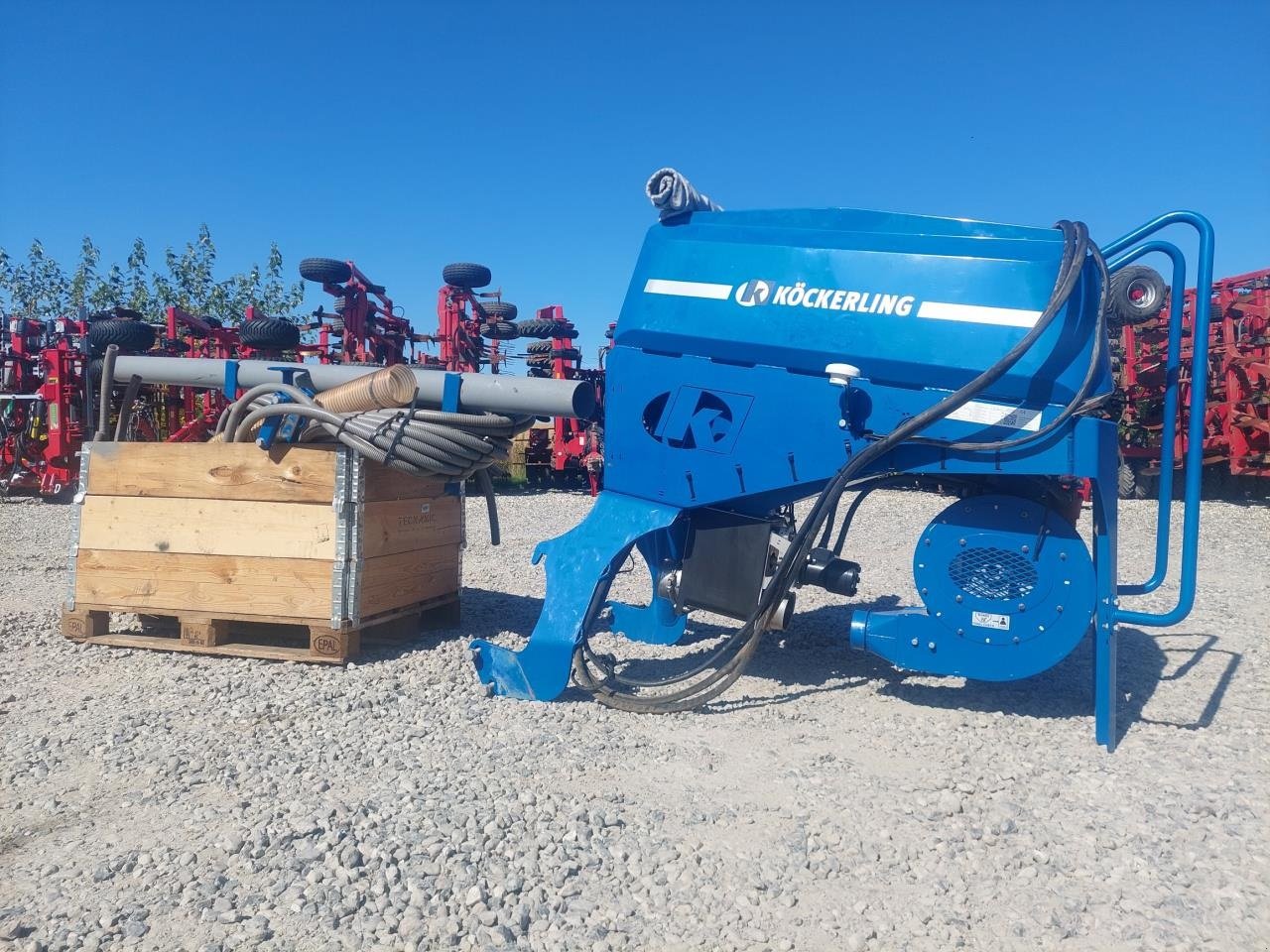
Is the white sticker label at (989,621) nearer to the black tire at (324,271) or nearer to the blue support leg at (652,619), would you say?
the blue support leg at (652,619)

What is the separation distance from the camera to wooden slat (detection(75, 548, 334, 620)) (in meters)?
4.42

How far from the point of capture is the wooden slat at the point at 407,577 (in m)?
4.52

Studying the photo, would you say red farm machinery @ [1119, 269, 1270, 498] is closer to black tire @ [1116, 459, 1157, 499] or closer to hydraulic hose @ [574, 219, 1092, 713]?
black tire @ [1116, 459, 1157, 499]

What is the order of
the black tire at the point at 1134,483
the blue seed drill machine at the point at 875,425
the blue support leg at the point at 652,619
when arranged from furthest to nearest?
the black tire at the point at 1134,483, the blue support leg at the point at 652,619, the blue seed drill machine at the point at 875,425

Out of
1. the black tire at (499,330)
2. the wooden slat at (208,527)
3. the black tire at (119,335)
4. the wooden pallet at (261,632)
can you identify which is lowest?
the wooden pallet at (261,632)

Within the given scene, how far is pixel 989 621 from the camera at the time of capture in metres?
3.64

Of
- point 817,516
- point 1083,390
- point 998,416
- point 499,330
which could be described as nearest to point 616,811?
point 817,516

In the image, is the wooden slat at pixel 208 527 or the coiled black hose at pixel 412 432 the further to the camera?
the wooden slat at pixel 208 527

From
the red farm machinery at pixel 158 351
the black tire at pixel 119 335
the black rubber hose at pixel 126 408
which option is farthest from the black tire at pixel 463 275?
the black rubber hose at pixel 126 408

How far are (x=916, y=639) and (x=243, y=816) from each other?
2.65 m

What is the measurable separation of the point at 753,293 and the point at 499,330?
12728 millimetres

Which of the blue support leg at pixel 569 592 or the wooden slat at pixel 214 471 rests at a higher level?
the wooden slat at pixel 214 471

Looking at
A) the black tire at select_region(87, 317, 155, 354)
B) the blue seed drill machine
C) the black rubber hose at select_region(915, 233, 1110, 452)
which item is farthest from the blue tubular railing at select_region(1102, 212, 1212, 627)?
the black tire at select_region(87, 317, 155, 354)

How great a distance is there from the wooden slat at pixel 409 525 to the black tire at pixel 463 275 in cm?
1060
